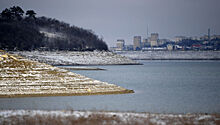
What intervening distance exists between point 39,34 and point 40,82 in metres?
109

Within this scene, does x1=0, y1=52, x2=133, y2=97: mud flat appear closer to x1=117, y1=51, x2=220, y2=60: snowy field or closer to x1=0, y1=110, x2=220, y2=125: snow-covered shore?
x1=0, y1=110, x2=220, y2=125: snow-covered shore

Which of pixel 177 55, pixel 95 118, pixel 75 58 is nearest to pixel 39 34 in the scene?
pixel 75 58

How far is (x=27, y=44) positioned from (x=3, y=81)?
9808cm

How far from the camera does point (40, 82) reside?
28.3 metres

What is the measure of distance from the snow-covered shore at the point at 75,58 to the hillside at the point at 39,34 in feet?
36.3

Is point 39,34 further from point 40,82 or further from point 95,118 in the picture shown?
point 95,118

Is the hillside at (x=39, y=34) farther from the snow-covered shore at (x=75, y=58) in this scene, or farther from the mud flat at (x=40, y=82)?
the mud flat at (x=40, y=82)

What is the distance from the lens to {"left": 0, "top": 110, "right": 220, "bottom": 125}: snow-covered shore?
1562cm

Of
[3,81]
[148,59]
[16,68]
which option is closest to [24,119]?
[3,81]

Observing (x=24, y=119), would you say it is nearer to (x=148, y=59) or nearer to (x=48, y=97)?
(x=48, y=97)

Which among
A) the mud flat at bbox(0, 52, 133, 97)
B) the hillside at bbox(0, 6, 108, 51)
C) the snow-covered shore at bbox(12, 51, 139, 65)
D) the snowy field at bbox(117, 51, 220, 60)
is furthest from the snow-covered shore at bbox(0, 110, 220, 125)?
the snowy field at bbox(117, 51, 220, 60)

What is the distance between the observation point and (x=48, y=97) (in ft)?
85.0

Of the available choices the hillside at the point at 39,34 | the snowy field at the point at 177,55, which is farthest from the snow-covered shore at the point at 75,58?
the snowy field at the point at 177,55

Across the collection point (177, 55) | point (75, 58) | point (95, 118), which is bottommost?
point (177, 55)
